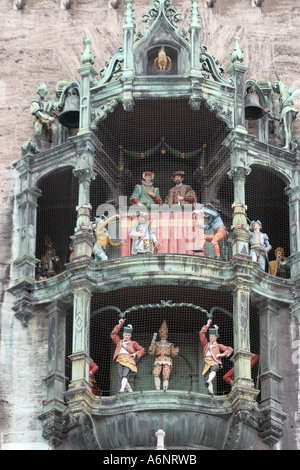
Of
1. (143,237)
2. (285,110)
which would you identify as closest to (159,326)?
(143,237)

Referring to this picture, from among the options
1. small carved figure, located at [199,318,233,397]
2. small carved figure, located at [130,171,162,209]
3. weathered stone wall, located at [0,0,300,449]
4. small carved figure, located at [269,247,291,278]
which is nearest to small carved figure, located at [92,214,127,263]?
small carved figure, located at [130,171,162,209]

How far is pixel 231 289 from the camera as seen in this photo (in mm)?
32562

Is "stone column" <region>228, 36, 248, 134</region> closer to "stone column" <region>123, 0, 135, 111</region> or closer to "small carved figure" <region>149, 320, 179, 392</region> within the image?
"stone column" <region>123, 0, 135, 111</region>

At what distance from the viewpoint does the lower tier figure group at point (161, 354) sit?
105 feet

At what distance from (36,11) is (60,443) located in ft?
30.3

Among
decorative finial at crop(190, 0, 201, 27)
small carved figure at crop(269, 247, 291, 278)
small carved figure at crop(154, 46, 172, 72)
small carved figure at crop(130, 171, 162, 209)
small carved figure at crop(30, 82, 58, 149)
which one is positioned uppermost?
decorative finial at crop(190, 0, 201, 27)

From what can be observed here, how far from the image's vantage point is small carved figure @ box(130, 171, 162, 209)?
112ft

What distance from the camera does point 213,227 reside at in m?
33.4

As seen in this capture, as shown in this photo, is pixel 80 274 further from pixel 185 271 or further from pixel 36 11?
pixel 36 11

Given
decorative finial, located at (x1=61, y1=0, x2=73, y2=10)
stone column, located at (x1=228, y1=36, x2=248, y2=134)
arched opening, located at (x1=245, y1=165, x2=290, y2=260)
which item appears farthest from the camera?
decorative finial, located at (x1=61, y1=0, x2=73, y2=10)

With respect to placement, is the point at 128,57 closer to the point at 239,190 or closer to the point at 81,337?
the point at 239,190

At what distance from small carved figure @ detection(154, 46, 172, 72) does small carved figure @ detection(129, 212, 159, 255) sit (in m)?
2.85
